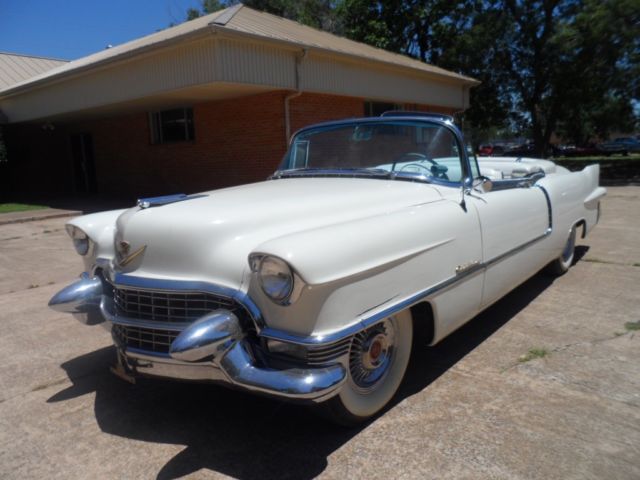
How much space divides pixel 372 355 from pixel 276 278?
2.48 ft

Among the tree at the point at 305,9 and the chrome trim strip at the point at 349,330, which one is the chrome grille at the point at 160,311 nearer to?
the chrome trim strip at the point at 349,330

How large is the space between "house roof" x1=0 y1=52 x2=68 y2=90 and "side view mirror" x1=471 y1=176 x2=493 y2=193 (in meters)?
20.2

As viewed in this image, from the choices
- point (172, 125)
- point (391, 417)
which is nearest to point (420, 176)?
point (391, 417)

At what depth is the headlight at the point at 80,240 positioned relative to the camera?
3.51 m

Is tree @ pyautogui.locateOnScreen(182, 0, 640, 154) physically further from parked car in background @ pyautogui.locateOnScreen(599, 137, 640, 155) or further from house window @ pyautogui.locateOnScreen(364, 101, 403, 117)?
parked car in background @ pyautogui.locateOnScreen(599, 137, 640, 155)

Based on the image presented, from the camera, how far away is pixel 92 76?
12492 mm

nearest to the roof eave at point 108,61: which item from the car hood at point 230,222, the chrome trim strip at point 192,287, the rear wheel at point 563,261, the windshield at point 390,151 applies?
the windshield at point 390,151

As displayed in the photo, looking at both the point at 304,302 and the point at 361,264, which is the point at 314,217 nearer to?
the point at 361,264

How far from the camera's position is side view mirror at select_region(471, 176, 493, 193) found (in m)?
3.53

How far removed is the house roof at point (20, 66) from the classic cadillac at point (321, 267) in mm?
19552

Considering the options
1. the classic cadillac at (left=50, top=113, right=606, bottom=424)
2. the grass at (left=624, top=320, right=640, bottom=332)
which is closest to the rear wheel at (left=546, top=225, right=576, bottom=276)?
the grass at (left=624, top=320, right=640, bottom=332)

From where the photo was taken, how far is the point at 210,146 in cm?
1275

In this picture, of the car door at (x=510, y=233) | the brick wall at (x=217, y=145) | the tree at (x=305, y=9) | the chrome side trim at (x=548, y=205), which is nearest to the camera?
the car door at (x=510, y=233)

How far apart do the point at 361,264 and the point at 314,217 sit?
2.01 feet
